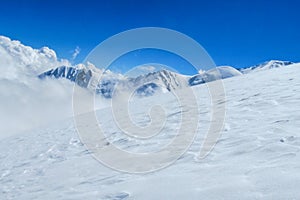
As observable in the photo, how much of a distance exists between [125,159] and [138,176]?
159cm

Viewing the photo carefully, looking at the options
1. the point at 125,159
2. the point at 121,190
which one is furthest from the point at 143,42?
the point at 121,190

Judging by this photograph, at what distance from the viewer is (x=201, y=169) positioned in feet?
19.6

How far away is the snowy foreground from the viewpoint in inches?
190

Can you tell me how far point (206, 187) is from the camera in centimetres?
501

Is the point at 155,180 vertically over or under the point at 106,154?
under

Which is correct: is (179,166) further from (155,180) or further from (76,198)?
(76,198)

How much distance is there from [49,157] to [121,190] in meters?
5.05

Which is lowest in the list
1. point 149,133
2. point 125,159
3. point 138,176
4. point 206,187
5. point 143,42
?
point 206,187

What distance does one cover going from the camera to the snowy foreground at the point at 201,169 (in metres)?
4.82

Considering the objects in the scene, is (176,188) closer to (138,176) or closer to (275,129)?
(138,176)

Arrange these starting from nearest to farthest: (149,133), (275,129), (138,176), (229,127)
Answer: (138,176) < (275,129) < (229,127) < (149,133)

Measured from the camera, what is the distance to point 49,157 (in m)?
10.2

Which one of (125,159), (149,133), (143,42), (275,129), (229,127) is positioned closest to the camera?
(275,129)

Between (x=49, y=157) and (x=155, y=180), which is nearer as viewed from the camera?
(x=155, y=180)
